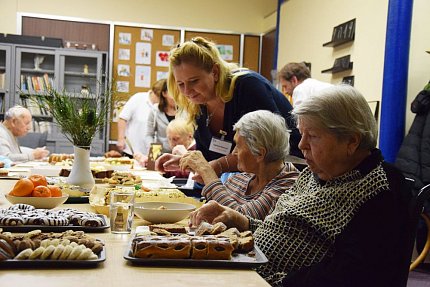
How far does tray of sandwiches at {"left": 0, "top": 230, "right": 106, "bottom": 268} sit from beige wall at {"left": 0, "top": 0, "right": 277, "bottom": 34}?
7065mm

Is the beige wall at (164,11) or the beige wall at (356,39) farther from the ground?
the beige wall at (164,11)

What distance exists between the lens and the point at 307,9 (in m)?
6.54

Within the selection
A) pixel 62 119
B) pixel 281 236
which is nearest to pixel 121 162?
pixel 62 119

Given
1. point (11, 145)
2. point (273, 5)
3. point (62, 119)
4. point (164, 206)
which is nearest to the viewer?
point (164, 206)

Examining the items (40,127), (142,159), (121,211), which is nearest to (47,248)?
(121,211)

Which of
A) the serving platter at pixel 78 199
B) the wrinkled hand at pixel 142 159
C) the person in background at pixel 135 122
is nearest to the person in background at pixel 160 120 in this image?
the person in background at pixel 135 122

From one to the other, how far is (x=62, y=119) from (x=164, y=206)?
80cm

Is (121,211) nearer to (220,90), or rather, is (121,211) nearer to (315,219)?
(315,219)

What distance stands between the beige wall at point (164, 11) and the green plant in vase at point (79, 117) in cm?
569

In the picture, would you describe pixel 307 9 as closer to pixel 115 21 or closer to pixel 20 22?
pixel 115 21

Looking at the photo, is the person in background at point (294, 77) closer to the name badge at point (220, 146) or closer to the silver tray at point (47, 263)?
the name badge at point (220, 146)

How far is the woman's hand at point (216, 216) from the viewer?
5.50 ft

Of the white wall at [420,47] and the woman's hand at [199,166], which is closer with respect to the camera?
the woman's hand at [199,166]

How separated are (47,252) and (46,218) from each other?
360mm
